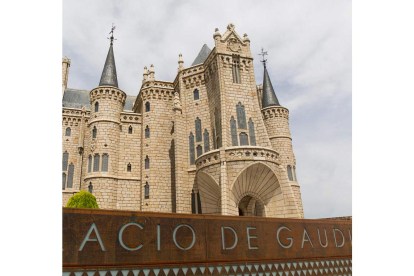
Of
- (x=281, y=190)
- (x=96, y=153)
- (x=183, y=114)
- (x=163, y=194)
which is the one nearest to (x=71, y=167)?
(x=96, y=153)

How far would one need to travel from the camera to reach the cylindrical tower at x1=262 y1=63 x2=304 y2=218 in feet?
91.0

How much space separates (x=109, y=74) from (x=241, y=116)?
13.9m

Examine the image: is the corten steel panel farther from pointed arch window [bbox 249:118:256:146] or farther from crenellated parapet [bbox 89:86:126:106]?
crenellated parapet [bbox 89:86:126:106]

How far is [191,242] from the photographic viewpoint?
738 centimetres

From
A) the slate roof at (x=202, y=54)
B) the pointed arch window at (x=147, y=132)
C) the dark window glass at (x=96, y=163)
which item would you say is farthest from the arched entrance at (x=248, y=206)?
the slate roof at (x=202, y=54)

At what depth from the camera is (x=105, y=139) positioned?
25.0m

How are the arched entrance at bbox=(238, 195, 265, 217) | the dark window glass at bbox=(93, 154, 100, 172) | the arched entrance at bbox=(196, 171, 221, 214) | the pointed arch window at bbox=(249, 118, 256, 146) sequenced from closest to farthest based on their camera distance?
the arched entrance at bbox=(196, 171, 221, 214), the arched entrance at bbox=(238, 195, 265, 217), the pointed arch window at bbox=(249, 118, 256, 146), the dark window glass at bbox=(93, 154, 100, 172)

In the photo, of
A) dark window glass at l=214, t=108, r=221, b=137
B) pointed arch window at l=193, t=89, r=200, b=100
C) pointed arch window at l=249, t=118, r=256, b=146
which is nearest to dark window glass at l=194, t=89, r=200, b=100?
pointed arch window at l=193, t=89, r=200, b=100

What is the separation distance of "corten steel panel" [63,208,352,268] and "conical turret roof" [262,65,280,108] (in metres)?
22.1

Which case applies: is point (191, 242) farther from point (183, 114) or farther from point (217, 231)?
point (183, 114)

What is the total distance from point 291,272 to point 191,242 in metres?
3.17

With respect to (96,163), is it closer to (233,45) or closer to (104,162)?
(104,162)

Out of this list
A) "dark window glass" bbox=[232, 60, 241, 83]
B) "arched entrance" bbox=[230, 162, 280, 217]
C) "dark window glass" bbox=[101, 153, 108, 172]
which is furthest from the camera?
"dark window glass" bbox=[101, 153, 108, 172]

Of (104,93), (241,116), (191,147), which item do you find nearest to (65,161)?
(104,93)
